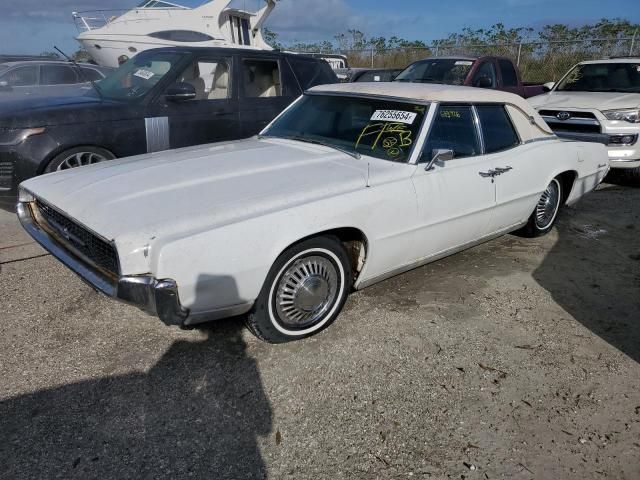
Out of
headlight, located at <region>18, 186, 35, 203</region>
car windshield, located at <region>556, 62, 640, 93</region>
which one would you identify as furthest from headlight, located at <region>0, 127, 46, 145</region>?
A: car windshield, located at <region>556, 62, 640, 93</region>

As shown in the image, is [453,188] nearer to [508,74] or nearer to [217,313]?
[217,313]

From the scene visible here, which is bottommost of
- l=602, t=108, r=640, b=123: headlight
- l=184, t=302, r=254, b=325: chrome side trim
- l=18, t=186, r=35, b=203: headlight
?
l=184, t=302, r=254, b=325: chrome side trim

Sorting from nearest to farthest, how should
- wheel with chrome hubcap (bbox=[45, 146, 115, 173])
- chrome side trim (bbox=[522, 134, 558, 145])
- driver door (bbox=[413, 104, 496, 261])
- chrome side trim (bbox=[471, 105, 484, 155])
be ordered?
driver door (bbox=[413, 104, 496, 261]) → chrome side trim (bbox=[471, 105, 484, 155]) → chrome side trim (bbox=[522, 134, 558, 145]) → wheel with chrome hubcap (bbox=[45, 146, 115, 173])

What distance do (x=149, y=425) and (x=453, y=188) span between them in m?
2.53

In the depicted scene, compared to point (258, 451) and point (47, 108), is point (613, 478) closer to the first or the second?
point (258, 451)

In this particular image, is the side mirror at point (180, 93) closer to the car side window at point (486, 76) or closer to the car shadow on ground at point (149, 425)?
the car shadow on ground at point (149, 425)

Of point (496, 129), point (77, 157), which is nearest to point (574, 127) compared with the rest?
point (496, 129)

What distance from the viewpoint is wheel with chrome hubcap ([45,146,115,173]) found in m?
4.96

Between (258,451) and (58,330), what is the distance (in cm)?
170

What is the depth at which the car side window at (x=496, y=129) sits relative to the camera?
4281mm

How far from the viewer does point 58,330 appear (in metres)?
3.37

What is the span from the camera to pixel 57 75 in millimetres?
10398

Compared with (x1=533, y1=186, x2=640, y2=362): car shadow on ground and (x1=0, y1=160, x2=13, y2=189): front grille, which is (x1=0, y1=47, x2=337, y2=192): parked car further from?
(x1=533, y1=186, x2=640, y2=362): car shadow on ground

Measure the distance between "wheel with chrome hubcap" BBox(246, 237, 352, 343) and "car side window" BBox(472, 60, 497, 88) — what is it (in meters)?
7.14
